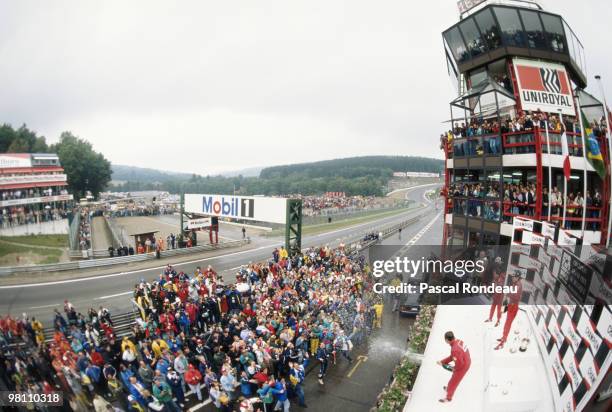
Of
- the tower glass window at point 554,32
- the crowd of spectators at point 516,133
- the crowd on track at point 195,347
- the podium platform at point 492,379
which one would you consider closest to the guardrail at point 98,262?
the crowd on track at point 195,347

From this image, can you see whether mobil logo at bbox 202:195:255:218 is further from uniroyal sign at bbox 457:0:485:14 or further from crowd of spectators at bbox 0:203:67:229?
uniroyal sign at bbox 457:0:485:14

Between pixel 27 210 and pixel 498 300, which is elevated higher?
pixel 27 210

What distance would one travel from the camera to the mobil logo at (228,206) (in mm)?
27375

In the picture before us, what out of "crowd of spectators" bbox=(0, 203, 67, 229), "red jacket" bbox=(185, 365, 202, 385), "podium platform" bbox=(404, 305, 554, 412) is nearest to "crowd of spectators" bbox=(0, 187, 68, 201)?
"crowd of spectators" bbox=(0, 203, 67, 229)

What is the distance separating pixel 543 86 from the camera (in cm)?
1775

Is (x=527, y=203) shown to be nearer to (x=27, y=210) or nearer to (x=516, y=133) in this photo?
(x=516, y=133)

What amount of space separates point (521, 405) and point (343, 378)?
6.42 meters

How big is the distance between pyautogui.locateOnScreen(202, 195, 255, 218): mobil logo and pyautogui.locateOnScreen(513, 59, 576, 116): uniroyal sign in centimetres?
1903

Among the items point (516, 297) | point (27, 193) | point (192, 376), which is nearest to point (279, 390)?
point (192, 376)

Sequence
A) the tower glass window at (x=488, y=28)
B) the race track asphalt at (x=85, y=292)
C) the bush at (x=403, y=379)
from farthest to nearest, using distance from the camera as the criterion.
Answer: the tower glass window at (x=488, y=28), the race track asphalt at (x=85, y=292), the bush at (x=403, y=379)

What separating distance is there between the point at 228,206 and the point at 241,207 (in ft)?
7.14

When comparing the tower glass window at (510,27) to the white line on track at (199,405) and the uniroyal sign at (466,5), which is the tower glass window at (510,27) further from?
the white line on track at (199,405)

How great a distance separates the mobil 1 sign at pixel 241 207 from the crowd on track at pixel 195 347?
8.05 meters

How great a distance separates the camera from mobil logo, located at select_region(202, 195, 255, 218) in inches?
1078
